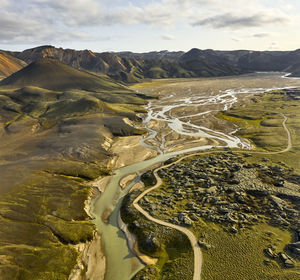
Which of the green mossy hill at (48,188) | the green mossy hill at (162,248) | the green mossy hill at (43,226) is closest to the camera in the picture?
the green mossy hill at (162,248)

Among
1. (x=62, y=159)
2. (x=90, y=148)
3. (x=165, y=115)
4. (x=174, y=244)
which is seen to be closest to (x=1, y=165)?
(x=62, y=159)

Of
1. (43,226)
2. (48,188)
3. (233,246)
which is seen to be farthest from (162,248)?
(48,188)

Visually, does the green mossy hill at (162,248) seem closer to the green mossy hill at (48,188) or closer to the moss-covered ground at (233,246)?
the moss-covered ground at (233,246)

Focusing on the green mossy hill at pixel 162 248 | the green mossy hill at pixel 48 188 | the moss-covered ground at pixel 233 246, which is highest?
the green mossy hill at pixel 48 188

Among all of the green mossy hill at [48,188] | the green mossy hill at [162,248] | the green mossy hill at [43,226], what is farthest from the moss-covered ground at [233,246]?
the green mossy hill at [48,188]

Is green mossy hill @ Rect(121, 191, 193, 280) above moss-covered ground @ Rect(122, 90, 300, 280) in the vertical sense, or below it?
below

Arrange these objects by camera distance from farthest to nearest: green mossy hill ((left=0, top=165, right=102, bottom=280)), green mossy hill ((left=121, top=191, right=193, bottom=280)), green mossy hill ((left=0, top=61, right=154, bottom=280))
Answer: green mossy hill ((left=0, top=61, right=154, bottom=280)), green mossy hill ((left=0, top=165, right=102, bottom=280)), green mossy hill ((left=121, top=191, right=193, bottom=280))

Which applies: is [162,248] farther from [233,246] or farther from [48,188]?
[48,188]

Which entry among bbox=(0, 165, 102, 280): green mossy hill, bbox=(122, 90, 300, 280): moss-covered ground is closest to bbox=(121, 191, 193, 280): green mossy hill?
bbox=(122, 90, 300, 280): moss-covered ground

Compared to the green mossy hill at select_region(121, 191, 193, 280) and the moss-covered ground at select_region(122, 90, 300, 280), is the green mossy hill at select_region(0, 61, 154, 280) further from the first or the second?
the moss-covered ground at select_region(122, 90, 300, 280)

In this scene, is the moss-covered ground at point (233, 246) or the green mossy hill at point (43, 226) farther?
the green mossy hill at point (43, 226)

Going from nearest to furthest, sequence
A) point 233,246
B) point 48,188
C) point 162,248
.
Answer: point 233,246
point 162,248
point 48,188

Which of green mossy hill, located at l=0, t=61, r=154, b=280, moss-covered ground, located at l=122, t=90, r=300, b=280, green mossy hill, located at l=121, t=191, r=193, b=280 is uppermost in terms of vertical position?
green mossy hill, located at l=0, t=61, r=154, b=280
